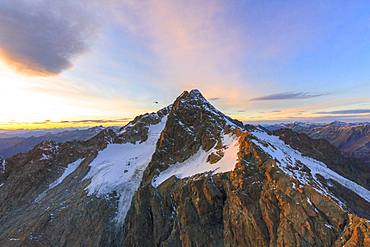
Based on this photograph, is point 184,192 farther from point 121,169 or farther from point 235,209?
point 121,169

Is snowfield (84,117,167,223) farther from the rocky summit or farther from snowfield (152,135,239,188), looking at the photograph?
snowfield (152,135,239,188)

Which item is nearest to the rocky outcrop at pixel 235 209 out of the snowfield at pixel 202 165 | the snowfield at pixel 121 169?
the snowfield at pixel 202 165

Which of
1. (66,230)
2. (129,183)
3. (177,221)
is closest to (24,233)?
(66,230)

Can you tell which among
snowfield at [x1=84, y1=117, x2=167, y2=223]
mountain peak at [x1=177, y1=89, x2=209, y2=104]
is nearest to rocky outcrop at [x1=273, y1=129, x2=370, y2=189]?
mountain peak at [x1=177, y1=89, x2=209, y2=104]

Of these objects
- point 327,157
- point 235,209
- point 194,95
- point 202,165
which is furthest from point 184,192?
point 327,157

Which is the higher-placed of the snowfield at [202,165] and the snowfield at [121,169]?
the snowfield at [202,165]

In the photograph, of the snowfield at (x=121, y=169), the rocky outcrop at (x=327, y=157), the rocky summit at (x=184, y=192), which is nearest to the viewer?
the rocky summit at (x=184, y=192)

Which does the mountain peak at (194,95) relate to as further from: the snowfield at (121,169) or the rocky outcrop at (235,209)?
the snowfield at (121,169)
